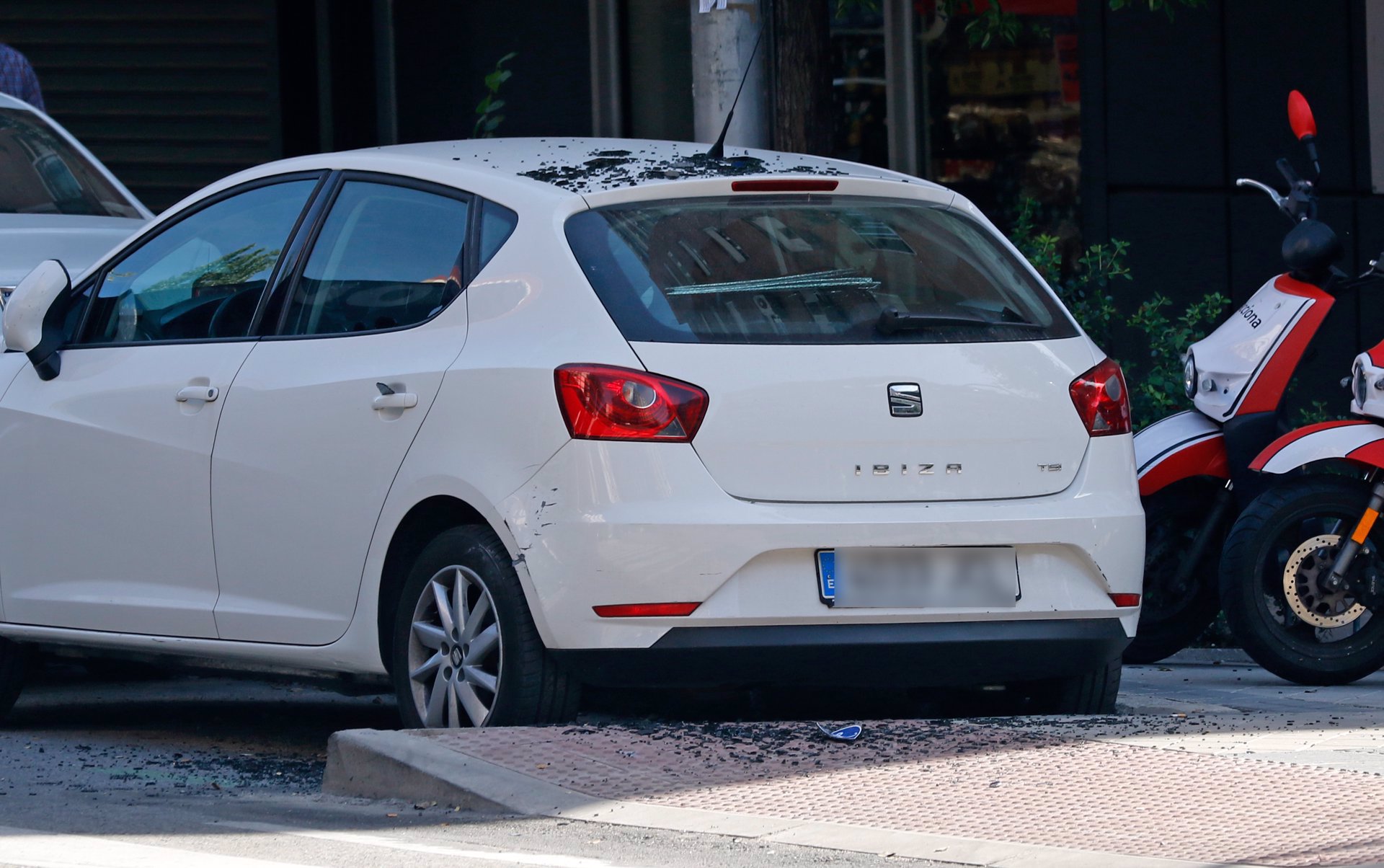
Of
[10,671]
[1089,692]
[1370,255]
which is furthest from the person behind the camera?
[1370,255]

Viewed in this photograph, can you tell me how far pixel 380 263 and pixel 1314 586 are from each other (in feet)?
9.88

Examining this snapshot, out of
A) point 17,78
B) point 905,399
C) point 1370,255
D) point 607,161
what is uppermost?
point 17,78

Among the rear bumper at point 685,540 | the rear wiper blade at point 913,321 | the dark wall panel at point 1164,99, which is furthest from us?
the dark wall panel at point 1164,99

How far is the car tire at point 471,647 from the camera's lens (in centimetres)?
509

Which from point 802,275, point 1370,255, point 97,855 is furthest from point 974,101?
point 97,855

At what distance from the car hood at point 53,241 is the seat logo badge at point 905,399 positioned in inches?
141

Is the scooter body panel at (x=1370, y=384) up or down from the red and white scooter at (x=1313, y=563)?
up

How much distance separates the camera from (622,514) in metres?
4.89

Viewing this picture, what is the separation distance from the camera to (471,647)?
17.1 feet

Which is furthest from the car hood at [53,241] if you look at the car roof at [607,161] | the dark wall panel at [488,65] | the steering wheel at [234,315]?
the dark wall panel at [488,65]

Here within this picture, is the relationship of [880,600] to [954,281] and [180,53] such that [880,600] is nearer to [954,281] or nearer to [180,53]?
[954,281]

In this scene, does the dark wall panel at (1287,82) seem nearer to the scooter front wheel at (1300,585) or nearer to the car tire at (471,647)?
the scooter front wheel at (1300,585)

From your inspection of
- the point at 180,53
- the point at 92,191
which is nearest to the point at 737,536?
the point at 92,191

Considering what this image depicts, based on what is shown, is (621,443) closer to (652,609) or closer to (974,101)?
(652,609)
